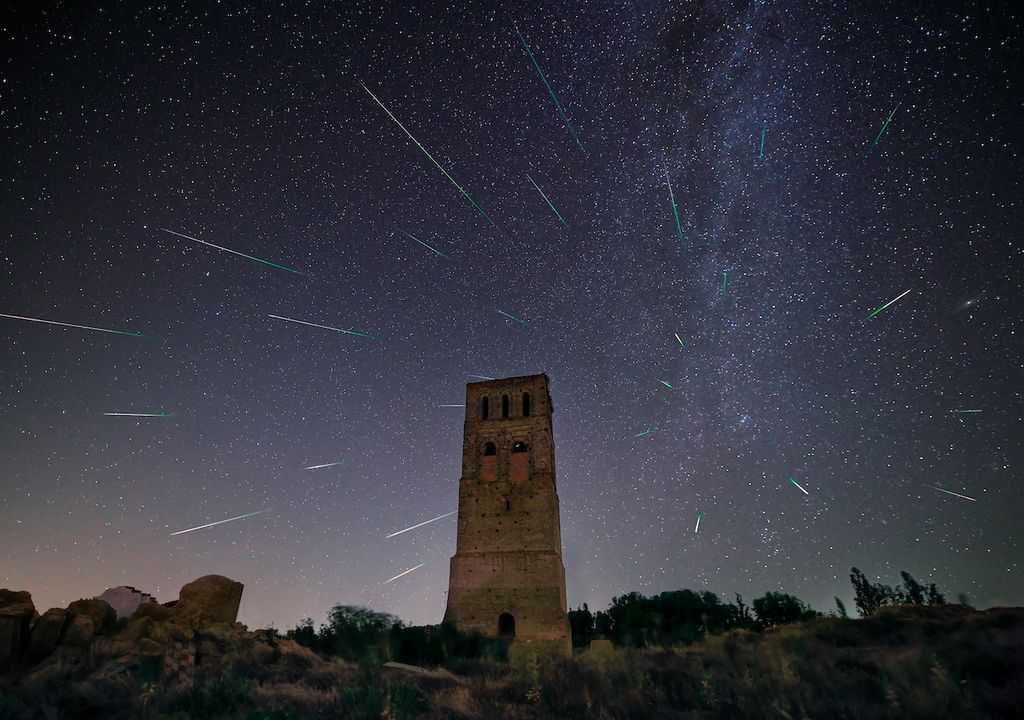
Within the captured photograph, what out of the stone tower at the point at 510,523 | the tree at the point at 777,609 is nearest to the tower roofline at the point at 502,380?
the stone tower at the point at 510,523

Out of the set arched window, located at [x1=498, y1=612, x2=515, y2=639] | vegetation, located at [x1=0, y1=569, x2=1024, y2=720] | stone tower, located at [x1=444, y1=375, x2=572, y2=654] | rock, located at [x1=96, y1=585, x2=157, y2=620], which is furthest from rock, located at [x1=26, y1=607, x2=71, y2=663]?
arched window, located at [x1=498, y1=612, x2=515, y2=639]

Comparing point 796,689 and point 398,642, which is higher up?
point 398,642

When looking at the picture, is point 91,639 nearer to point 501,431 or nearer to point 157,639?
point 157,639

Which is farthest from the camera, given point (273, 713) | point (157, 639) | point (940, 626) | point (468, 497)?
point (468, 497)

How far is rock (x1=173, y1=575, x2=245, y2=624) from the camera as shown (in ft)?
46.7

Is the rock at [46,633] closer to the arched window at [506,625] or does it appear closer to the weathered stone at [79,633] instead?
the weathered stone at [79,633]

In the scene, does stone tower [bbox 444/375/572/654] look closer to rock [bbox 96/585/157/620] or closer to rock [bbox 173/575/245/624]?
rock [bbox 173/575/245/624]

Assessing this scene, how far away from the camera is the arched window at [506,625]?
81.2ft

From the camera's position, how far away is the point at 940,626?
60.8ft

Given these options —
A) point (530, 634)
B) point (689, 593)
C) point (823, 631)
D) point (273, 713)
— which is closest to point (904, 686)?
point (273, 713)

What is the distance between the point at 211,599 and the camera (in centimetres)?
1476

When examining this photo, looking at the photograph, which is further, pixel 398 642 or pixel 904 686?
pixel 398 642

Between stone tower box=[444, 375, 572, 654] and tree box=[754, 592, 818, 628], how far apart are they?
145ft

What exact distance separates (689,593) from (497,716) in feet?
207
